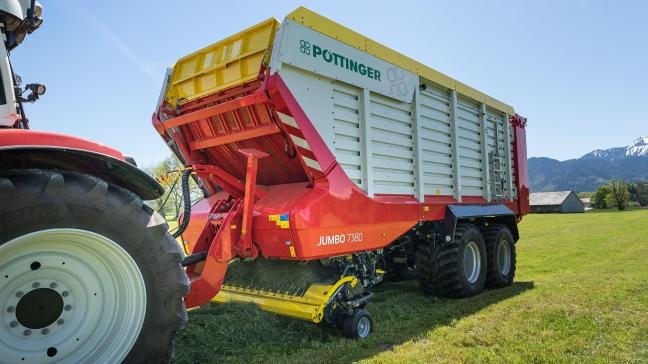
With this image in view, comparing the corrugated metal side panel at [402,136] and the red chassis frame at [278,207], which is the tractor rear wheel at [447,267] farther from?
the red chassis frame at [278,207]

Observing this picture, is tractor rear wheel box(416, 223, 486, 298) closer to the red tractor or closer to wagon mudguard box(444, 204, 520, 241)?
wagon mudguard box(444, 204, 520, 241)

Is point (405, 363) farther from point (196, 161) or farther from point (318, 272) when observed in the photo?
point (196, 161)

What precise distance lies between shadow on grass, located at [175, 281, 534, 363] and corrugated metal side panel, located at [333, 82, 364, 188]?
1632 millimetres

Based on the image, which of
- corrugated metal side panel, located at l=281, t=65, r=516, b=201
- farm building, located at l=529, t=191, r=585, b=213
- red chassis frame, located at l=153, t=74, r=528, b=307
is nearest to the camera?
red chassis frame, located at l=153, t=74, r=528, b=307

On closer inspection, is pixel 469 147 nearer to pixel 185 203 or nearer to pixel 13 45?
pixel 185 203

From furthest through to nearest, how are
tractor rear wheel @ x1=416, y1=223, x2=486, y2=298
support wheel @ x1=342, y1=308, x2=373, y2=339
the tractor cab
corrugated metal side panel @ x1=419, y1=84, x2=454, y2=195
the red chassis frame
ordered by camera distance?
1. tractor rear wheel @ x1=416, y1=223, x2=486, y2=298
2. corrugated metal side panel @ x1=419, y1=84, x2=454, y2=195
3. support wheel @ x1=342, y1=308, x2=373, y2=339
4. the red chassis frame
5. the tractor cab

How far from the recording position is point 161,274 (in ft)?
8.88

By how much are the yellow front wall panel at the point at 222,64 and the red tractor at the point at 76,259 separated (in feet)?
6.72

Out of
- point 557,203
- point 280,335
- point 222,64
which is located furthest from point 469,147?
point 557,203

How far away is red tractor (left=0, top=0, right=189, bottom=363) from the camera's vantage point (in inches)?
91.3

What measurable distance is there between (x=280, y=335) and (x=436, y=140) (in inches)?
137

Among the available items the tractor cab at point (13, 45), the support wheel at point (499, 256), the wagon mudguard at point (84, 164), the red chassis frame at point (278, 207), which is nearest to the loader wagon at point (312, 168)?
the red chassis frame at point (278, 207)

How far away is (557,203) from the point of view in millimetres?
64250

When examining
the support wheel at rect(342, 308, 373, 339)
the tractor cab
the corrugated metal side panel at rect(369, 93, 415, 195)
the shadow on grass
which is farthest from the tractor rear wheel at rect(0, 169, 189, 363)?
the corrugated metal side panel at rect(369, 93, 415, 195)
